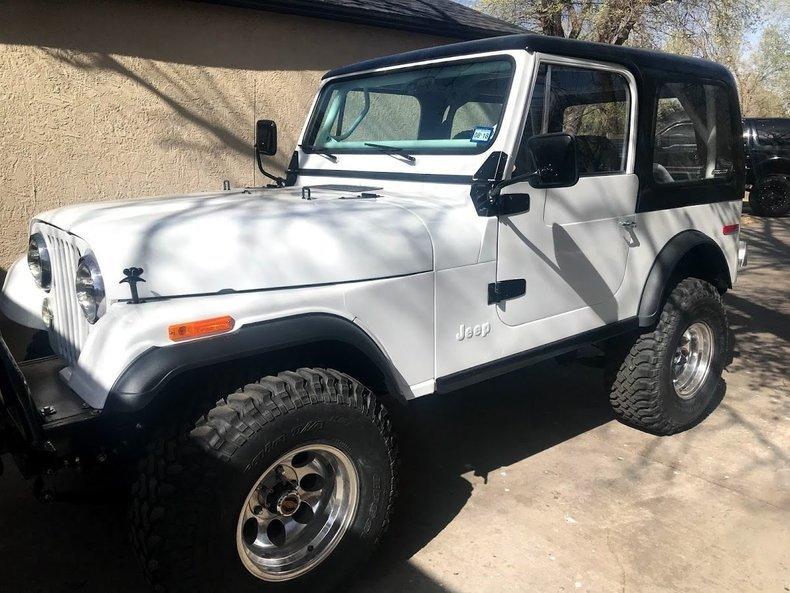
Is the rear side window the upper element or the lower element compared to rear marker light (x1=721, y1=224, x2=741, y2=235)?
upper

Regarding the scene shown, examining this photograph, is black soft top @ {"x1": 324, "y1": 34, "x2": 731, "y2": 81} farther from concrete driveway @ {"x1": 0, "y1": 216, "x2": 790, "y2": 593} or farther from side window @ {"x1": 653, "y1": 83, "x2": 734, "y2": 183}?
concrete driveway @ {"x1": 0, "y1": 216, "x2": 790, "y2": 593}

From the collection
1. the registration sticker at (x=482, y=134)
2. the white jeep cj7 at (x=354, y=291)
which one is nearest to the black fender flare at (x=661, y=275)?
the white jeep cj7 at (x=354, y=291)

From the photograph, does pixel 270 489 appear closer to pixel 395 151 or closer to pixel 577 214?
pixel 395 151

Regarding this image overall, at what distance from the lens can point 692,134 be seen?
3.85 metres

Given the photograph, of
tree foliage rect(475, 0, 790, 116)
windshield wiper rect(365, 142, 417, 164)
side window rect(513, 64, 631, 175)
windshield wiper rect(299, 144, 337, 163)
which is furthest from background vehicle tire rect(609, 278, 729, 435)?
tree foliage rect(475, 0, 790, 116)

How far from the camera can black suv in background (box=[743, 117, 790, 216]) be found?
13039 mm

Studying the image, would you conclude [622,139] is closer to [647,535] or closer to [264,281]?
[647,535]

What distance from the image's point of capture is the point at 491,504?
10.7ft

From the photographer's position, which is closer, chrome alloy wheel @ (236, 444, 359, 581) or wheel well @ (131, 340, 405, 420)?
wheel well @ (131, 340, 405, 420)

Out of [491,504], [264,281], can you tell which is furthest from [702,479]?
[264,281]

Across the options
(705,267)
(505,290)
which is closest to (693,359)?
(705,267)

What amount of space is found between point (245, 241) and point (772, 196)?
44.9ft

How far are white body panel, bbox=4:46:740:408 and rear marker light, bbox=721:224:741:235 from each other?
1.98 ft

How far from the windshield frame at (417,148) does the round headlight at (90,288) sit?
62.2 inches
